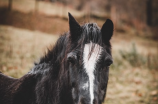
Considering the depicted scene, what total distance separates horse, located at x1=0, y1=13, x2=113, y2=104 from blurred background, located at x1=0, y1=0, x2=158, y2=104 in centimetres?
47

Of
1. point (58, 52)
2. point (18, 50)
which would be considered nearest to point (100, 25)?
point (18, 50)

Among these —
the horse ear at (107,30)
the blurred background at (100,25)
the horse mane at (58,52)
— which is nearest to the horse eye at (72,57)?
the horse mane at (58,52)

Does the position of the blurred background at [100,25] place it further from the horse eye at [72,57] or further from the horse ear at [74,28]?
the horse eye at [72,57]

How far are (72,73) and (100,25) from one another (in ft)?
34.9

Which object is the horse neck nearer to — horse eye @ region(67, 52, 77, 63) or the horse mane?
the horse mane

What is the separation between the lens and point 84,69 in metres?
1.81

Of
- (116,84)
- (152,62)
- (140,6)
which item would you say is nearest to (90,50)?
(116,84)

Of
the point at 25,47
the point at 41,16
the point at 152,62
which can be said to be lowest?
the point at 152,62

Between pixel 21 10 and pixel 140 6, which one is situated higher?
pixel 140 6

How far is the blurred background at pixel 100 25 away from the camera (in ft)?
20.6

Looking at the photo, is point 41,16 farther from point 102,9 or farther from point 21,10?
point 102,9

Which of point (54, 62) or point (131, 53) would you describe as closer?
point (54, 62)

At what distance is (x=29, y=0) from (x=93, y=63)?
1118cm

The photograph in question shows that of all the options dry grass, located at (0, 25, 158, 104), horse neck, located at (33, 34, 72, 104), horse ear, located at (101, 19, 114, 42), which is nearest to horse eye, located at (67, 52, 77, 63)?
horse neck, located at (33, 34, 72, 104)
